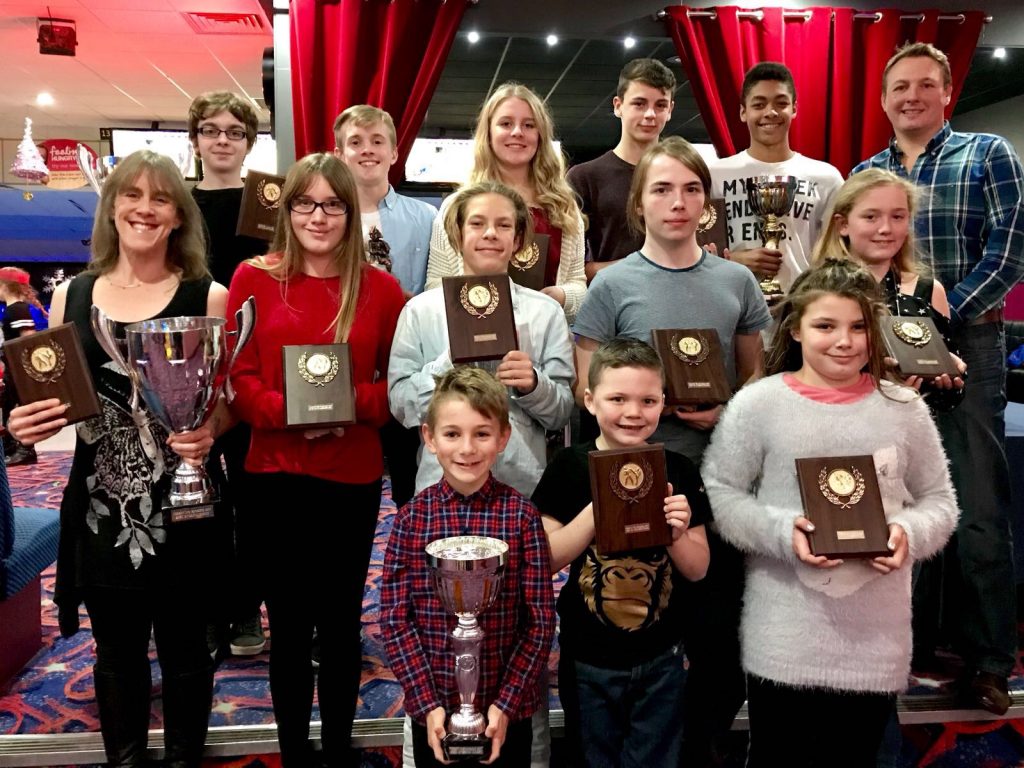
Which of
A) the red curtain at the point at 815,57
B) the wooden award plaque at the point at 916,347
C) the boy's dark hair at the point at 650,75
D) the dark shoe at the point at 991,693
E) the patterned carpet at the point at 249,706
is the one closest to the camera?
the wooden award plaque at the point at 916,347

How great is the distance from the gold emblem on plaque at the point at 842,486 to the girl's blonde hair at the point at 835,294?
0.26 metres

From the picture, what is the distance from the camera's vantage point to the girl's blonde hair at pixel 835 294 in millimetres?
1731

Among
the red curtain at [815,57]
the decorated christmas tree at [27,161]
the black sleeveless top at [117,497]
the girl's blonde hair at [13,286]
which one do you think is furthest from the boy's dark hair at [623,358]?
the decorated christmas tree at [27,161]

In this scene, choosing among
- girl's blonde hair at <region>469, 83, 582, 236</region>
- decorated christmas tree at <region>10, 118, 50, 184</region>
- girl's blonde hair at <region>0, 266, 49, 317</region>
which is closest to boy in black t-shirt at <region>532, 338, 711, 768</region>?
girl's blonde hair at <region>469, 83, 582, 236</region>

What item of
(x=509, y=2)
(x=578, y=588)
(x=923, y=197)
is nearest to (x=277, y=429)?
(x=578, y=588)

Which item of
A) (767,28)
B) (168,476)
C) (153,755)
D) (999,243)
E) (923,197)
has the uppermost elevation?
(767,28)

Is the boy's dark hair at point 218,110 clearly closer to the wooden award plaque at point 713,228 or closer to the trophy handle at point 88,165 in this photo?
the trophy handle at point 88,165

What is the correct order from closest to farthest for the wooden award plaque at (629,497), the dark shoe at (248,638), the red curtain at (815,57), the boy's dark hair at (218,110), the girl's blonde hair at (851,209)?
1. the wooden award plaque at (629,497)
2. the girl's blonde hair at (851,209)
3. the boy's dark hair at (218,110)
4. the dark shoe at (248,638)
5. the red curtain at (815,57)

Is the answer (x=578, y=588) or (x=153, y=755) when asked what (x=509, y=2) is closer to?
(x=578, y=588)

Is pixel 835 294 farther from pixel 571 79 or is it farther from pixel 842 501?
pixel 571 79

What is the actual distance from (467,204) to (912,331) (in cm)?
109

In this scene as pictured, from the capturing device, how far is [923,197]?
259cm

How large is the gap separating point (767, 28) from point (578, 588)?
135 inches

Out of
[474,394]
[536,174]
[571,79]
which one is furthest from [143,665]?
[571,79]
